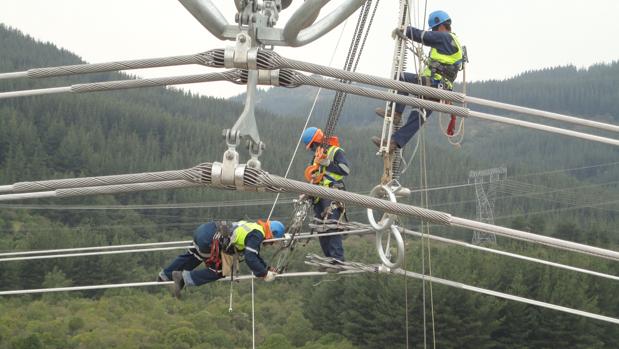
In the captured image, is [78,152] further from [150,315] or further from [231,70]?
[231,70]

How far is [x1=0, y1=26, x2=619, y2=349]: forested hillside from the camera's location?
44469 mm

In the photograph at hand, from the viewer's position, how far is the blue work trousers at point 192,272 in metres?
11.8

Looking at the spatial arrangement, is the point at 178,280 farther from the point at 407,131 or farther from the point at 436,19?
the point at 436,19

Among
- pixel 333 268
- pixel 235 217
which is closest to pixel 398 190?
pixel 333 268

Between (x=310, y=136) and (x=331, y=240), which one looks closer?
(x=331, y=240)

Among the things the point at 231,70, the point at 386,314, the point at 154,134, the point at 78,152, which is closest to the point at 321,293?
the point at 386,314

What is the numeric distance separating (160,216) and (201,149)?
2177cm

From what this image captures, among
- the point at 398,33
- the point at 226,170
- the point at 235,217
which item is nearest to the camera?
the point at 226,170

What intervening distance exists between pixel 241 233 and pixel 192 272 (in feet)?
2.70

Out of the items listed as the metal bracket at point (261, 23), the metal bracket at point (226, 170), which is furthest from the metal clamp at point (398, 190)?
the metal bracket at point (226, 170)

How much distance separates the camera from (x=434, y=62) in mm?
A: 12617

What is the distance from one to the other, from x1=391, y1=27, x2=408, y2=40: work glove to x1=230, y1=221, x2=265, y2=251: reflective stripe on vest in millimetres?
2742

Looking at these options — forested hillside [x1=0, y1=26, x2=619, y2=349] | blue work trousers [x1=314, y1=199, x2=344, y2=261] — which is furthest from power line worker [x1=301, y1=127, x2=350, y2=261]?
forested hillside [x1=0, y1=26, x2=619, y2=349]

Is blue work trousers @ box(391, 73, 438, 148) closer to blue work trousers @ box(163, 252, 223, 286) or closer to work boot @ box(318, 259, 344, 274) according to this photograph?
work boot @ box(318, 259, 344, 274)
